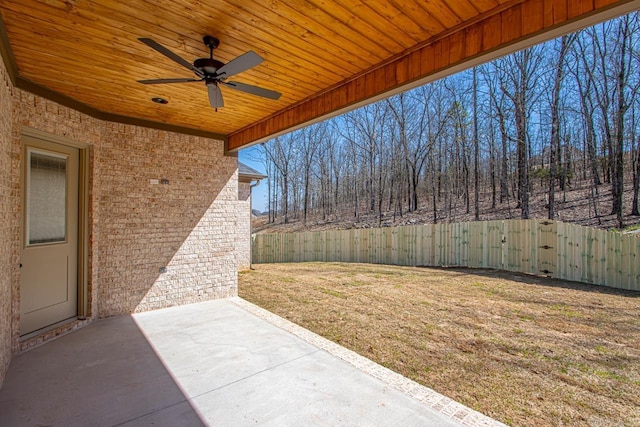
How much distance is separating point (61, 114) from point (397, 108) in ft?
45.7

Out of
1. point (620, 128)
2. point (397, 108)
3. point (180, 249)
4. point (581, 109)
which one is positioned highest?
point (397, 108)

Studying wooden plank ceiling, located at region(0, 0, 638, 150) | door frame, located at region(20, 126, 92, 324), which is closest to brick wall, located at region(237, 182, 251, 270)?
door frame, located at region(20, 126, 92, 324)

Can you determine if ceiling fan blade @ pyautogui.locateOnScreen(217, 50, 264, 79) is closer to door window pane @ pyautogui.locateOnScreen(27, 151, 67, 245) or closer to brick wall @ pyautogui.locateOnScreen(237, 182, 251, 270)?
door window pane @ pyautogui.locateOnScreen(27, 151, 67, 245)

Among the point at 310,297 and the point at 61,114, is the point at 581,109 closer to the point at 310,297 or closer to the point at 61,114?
the point at 310,297

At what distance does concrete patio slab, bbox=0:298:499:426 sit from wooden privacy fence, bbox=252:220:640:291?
19.1 feet

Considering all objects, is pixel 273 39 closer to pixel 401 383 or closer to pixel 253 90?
pixel 253 90

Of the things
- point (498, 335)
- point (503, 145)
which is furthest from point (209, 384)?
point (503, 145)

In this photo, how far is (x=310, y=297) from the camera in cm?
555

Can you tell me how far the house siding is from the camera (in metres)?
3.64

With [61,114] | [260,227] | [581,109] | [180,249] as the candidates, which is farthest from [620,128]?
[260,227]

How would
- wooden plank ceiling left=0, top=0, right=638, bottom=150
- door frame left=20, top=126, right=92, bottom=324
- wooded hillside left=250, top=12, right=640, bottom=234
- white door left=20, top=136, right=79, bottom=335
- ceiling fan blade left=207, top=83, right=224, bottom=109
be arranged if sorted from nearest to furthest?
wooden plank ceiling left=0, top=0, right=638, bottom=150 < ceiling fan blade left=207, top=83, right=224, bottom=109 < white door left=20, top=136, right=79, bottom=335 < door frame left=20, top=126, right=92, bottom=324 < wooded hillside left=250, top=12, right=640, bottom=234

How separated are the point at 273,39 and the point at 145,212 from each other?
3.52 metres

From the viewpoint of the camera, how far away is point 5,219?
107 inches

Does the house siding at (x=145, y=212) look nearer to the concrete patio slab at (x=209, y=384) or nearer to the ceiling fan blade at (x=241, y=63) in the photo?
the concrete patio slab at (x=209, y=384)
